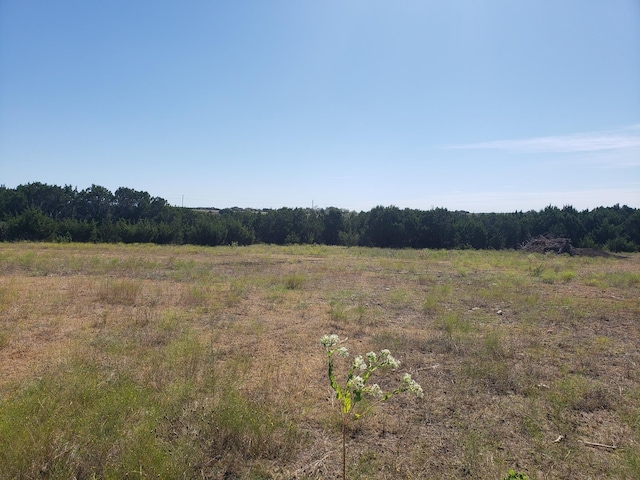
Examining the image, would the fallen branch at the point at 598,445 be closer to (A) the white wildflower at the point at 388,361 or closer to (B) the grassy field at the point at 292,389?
(B) the grassy field at the point at 292,389

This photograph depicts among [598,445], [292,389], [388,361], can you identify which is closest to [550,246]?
[598,445]

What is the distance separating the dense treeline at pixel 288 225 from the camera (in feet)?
113

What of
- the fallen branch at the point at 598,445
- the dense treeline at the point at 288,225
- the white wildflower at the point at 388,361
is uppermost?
the dense treeline at the point at 288,225

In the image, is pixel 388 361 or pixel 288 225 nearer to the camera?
pixel 388 361

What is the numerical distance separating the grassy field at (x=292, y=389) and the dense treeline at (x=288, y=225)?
1120 inches

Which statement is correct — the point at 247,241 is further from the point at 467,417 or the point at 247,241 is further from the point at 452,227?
the point at 467,417

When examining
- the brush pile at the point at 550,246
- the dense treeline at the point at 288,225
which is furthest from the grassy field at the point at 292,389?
the dense treeline at the point at 288,225

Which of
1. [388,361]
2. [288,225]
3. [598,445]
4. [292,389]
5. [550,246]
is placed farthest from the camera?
[288,225]

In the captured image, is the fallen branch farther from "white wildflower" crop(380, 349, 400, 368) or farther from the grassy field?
"white wildflower" crop(380, 349, 400, 368)

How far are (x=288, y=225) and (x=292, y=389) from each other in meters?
38.6

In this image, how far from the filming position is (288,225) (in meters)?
42.6

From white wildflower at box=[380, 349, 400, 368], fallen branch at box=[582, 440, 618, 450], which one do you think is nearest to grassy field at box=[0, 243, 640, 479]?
fallen branch at box=[582, 440, 618, 450]

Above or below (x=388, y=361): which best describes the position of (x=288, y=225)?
above

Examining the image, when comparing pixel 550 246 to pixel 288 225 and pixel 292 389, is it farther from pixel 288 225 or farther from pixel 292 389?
pixel 292 389
